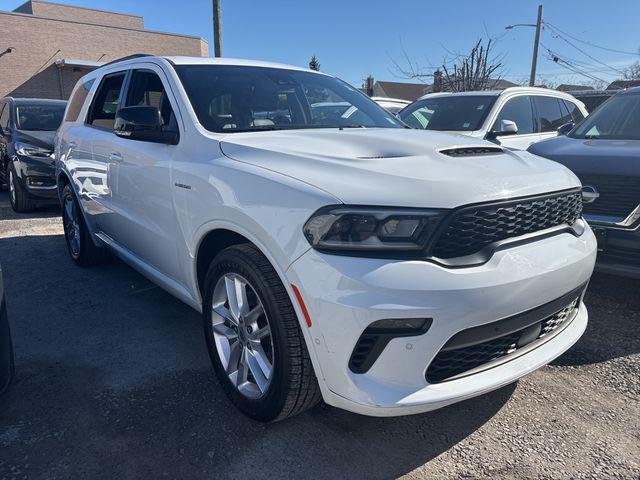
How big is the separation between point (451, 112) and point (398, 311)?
5.75 m

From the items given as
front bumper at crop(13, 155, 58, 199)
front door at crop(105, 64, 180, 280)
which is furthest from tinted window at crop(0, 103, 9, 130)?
front door at crop(105, 64, 180, 280)

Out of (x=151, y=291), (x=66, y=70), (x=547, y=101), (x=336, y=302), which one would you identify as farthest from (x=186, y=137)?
(x=66, y=70)

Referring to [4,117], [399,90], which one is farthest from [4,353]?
[399,90]

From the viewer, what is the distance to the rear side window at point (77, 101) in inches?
197

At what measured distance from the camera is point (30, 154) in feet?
26.5

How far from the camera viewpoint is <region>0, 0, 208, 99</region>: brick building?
88.9ft

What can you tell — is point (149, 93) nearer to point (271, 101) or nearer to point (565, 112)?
point (271, 101)

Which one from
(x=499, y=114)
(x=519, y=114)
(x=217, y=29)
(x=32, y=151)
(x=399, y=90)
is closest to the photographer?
(x=499, y=114)

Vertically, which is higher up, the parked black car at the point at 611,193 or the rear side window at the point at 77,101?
the rear side window at the point at 77,101

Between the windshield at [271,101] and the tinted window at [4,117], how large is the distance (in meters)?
7.37

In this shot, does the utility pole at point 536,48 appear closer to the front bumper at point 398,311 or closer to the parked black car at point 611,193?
the parked black car at point 611,193

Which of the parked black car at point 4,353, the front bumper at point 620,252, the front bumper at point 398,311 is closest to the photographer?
the front bumper at point 398,311

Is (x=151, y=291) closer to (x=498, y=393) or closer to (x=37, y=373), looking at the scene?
(x=37, y=373)

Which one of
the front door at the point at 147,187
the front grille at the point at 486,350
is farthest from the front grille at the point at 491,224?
the front door at the point at 147,187
